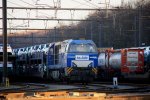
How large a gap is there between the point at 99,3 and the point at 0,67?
11.2 metres

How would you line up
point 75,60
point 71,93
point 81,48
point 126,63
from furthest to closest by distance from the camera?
1. point 126,63
2. point 81,48
3. point 75,60
4. point 71,93

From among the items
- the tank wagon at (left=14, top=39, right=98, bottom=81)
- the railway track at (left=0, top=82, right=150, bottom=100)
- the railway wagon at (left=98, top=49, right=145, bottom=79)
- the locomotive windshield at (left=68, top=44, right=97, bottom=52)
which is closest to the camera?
the railway track at (left=0, top=82, right=150, bottom=100)

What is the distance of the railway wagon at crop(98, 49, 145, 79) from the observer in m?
34.4

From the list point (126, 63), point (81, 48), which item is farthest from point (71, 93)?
point (126, 63)

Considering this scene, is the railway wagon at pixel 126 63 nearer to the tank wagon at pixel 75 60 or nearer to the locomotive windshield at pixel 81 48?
the tank wagon at pixel 75 60

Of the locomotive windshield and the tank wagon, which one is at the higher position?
the locomotive windshield

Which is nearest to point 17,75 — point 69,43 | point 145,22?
point 69,43

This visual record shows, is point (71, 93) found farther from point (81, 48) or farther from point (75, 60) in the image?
point (81, 48)

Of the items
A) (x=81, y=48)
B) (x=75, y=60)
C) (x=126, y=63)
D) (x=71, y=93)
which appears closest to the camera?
(x=71, y=93)

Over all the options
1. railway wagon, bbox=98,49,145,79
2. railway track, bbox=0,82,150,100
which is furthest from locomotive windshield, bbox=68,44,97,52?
railway track, bbox=0,82,150,100

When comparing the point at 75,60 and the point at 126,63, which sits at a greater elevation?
the point at 75,60

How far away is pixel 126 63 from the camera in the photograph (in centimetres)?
3506

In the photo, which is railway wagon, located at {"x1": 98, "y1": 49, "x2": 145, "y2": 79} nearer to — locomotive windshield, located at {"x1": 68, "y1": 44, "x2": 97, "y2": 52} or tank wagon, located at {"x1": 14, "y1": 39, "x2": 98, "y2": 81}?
tank wagon, located at {"x1": 14, "y1": 39, "x2": 98, "y2": 81}

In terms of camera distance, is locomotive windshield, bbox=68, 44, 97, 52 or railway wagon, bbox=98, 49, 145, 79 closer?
locomotive windshield, bbox=68, 44, 97, 52
